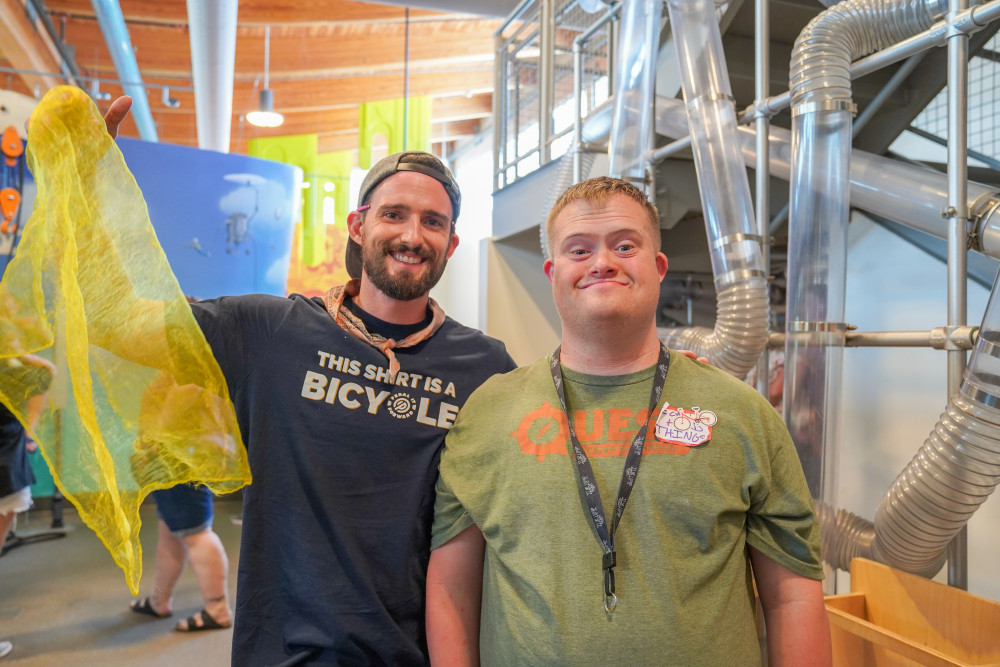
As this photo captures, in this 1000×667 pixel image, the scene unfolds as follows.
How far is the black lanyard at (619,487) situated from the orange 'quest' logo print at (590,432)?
14mm

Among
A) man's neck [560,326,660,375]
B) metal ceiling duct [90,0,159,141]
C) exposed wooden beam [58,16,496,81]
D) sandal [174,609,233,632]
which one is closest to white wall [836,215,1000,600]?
man's neck [560,326,660,375]

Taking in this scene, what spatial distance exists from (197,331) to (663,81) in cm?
250

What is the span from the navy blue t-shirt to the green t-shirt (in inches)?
6.4

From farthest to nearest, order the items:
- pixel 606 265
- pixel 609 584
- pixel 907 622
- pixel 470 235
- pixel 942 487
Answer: pixel 470 235
pixel 907 622
pixel 942 487
pixel 606 265
pixel 609 584

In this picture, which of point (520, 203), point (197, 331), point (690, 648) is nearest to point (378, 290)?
point (197, 331)

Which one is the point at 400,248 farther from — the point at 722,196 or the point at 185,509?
the point at 185,509

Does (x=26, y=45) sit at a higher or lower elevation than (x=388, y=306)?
higher

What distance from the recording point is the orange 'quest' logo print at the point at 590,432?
3.88ft

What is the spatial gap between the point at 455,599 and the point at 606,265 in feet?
2.14

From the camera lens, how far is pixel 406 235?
1442 millimetres

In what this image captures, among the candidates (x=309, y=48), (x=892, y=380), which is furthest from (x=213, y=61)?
(x=892, y=380)

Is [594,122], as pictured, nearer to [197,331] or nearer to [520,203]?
[520,203]

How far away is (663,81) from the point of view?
319 cm

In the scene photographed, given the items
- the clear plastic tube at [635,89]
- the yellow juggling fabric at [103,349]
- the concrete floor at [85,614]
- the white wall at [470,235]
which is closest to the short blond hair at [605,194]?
the yellow juggling fabric at [103,349]
